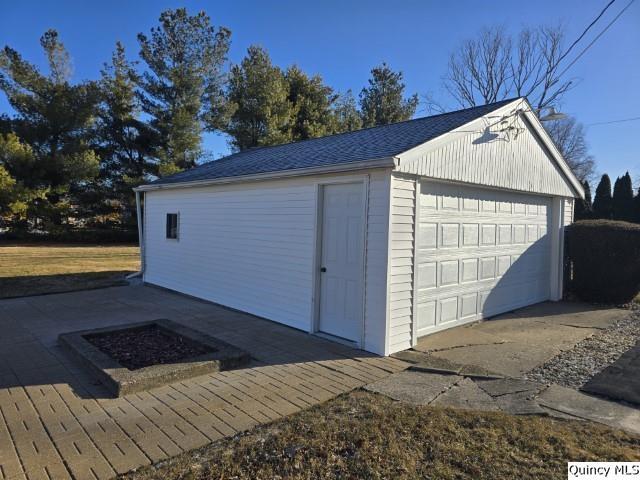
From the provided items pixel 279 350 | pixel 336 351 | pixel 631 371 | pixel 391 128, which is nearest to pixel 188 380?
pixel 279 350

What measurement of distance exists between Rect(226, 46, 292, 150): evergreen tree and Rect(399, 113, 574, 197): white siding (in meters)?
18.8

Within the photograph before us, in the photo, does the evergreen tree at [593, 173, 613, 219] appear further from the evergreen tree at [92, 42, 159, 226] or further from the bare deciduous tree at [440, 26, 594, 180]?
the evergreen tree at [92, 42, 159, 226]

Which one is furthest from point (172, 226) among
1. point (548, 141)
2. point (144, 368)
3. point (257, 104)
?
point (257, 104)

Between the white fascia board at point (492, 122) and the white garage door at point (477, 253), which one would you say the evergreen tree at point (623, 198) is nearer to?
the white fascia board at point (492, 122)

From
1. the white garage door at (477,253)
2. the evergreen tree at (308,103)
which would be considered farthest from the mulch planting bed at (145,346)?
the evergreen tree at (308,103)

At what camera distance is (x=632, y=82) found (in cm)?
1037

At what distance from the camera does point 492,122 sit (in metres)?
7.17

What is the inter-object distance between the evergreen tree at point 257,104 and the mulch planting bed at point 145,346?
20.7 meters

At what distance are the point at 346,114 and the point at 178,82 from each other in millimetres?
12593

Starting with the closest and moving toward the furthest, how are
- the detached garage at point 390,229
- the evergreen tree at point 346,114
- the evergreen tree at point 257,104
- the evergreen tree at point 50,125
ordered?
the detached garage at point 390,229, the evergreen tree at point 50,125, the evergreen tree at point 257,104, the evergreen tree at point 346,114

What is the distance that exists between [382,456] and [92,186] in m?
27.2

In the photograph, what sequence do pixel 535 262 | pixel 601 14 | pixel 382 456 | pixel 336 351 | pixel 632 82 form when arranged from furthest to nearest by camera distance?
pixel 632 82 → pixel 535 262 → pixel 601 14 → pixel 336 351 → pixel 382 456

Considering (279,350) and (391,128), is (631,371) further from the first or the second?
(391,128)

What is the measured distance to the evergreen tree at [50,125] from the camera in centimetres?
2225
